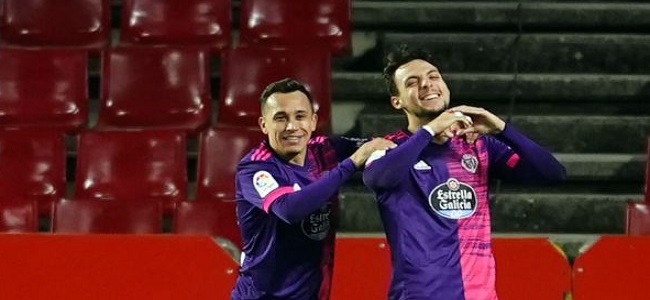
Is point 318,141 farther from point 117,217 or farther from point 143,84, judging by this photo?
point 143,84

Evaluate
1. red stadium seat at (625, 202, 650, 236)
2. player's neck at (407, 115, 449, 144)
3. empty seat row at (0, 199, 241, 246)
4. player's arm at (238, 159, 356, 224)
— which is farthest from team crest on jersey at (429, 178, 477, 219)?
empty seat row at (0, 199, 241, 246)

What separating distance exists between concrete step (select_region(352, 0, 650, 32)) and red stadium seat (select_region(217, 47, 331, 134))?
617mm

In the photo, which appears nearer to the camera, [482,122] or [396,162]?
[396,162]

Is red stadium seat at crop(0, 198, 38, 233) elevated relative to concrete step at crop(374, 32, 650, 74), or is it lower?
lower

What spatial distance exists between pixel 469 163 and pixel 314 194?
1.30 feet

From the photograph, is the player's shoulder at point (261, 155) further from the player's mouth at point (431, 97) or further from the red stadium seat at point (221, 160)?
the red stadium seat at point (221, 160)

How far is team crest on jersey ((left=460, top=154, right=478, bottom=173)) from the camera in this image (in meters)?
2.91

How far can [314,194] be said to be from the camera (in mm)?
2844

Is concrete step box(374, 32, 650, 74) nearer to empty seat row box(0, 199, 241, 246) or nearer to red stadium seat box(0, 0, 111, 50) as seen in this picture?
red stadium seat box(0, 0, 111, 50)

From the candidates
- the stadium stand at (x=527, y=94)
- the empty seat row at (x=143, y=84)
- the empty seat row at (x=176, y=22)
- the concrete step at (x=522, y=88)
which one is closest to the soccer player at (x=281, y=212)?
the stadium stand at (x=527, y=94)

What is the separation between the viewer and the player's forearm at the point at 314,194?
284 centimetres

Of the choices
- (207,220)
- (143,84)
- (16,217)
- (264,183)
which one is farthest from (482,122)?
(143,84)

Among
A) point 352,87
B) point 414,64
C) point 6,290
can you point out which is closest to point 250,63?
point 352,87

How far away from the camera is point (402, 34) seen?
5.77 meters
